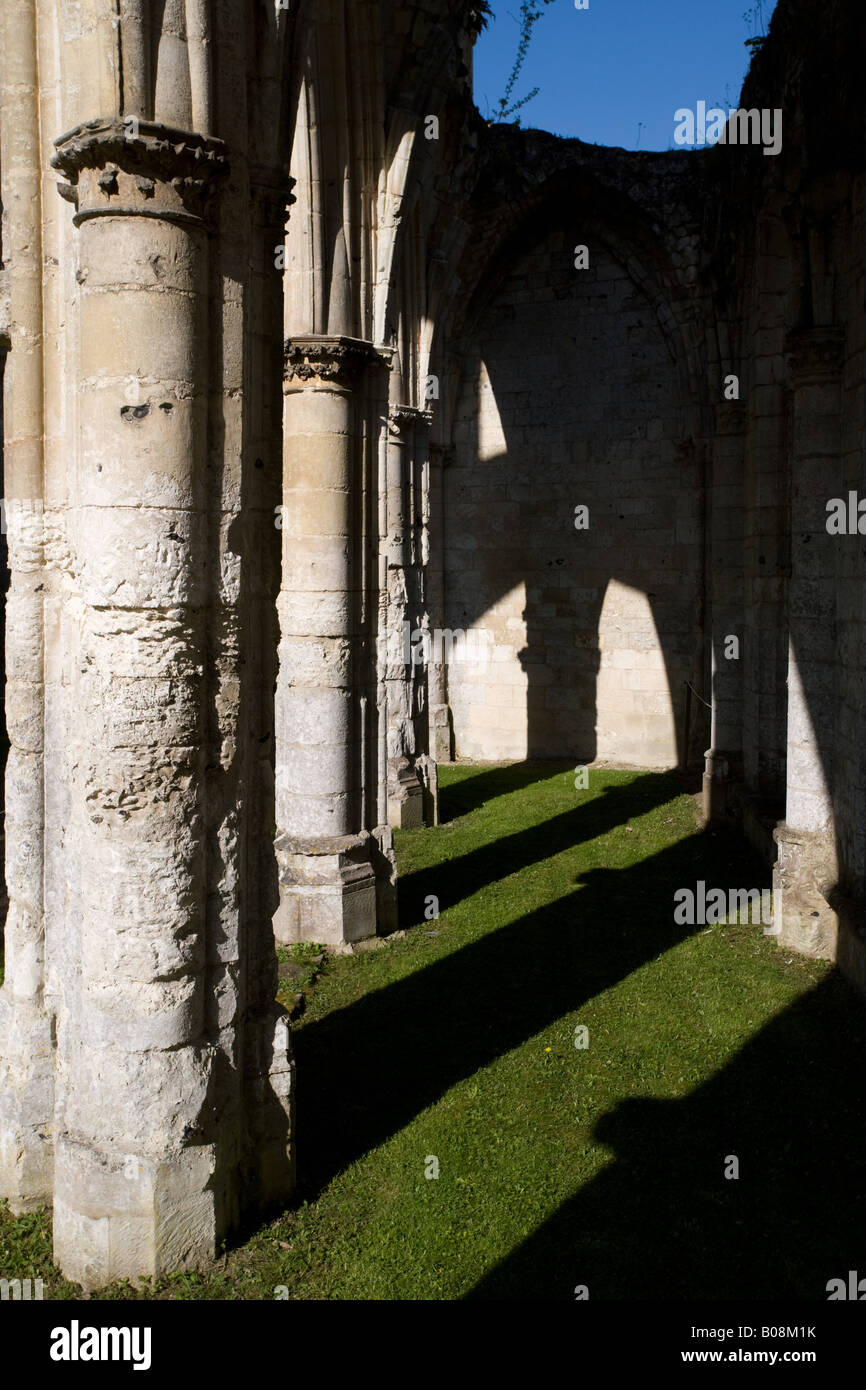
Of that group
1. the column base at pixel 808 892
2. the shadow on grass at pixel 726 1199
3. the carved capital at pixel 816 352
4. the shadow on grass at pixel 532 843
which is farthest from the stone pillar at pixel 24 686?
the carved capital at pixel 816 352

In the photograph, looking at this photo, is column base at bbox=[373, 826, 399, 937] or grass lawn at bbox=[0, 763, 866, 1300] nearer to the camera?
grass lawn at bbox=[0, 763, 866, 1300]

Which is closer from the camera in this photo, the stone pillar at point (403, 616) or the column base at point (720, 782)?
the stone pillar at point (403, 616)

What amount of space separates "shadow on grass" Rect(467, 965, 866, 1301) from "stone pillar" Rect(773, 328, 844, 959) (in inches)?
68.6

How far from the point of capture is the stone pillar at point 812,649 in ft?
25.3

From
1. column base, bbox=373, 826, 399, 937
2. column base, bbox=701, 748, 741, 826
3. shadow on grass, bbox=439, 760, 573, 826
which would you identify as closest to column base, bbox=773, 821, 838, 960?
column base, bbox=373, 826, 399, 937

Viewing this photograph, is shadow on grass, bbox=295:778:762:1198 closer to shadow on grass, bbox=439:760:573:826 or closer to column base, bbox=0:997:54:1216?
column base, bbox=0:997:54:1216

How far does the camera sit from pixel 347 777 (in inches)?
315

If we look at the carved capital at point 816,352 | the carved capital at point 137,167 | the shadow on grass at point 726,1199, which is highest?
the carved capital at point 816,352

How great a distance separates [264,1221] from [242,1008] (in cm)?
89

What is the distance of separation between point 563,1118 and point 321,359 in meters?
4.97

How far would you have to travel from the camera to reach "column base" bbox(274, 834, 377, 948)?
307 inches

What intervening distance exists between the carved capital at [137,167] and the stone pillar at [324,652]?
12.1 feet

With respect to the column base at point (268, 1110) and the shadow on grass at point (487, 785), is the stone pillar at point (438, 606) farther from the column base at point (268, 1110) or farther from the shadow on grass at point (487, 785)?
the column base at point (268, 1110)

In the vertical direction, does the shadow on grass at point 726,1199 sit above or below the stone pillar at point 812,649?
below
